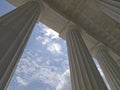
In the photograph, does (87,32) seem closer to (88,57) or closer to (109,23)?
(109,23)

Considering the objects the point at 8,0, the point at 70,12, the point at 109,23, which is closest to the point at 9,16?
the point at 8,0

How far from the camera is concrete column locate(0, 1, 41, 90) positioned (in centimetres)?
736

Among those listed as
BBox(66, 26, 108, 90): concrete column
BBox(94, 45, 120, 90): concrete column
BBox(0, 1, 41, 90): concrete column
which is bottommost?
BBox(94, 45, 120, 90): concrete column

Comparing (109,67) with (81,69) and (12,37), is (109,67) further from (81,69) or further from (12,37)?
(12,37)

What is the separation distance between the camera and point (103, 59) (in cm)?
1772

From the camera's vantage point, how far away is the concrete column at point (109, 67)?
49.6ft

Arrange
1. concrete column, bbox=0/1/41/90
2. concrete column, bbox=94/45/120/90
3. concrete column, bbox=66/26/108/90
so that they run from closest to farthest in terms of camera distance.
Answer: concrete column, bbox=0/1/41/90, concrete column, bbox=66/26/108/90, concrete column, bbox=94/45/120/90

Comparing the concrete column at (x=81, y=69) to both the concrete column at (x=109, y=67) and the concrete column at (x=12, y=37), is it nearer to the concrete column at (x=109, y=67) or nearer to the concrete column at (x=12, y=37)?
the concrete column at (x=109, y=67)

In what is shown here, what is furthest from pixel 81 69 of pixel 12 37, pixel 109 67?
pixel 109 67

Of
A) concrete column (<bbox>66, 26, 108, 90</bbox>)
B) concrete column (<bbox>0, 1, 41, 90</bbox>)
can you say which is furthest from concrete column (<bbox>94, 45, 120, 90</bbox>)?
concrete column (<bbox>0, 1, 41, 90</bbox>)

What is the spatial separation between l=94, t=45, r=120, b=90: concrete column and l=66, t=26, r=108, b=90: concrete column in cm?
348

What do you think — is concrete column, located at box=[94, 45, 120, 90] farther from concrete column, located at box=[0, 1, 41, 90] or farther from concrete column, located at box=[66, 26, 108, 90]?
concrete column, located at box=[0, 1, 41, 90]

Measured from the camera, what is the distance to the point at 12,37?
900 centimetres

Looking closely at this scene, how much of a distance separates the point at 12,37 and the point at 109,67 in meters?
10.4
